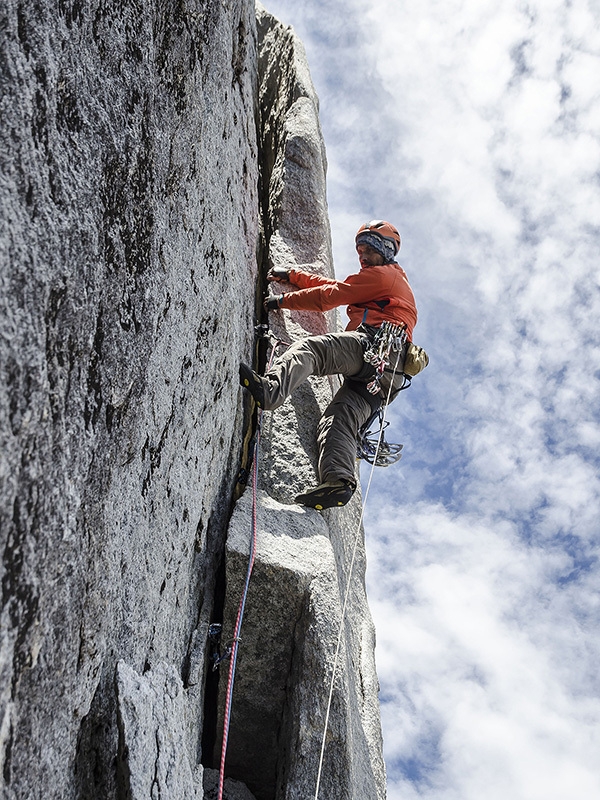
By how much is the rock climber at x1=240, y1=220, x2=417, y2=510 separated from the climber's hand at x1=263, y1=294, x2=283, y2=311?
10mm

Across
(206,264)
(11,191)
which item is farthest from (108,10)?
(206,264)

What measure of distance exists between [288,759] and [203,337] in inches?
112

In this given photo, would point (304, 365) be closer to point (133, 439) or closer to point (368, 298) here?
point (368, 298)

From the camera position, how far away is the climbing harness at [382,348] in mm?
6227

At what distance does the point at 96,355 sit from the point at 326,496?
11.2ft

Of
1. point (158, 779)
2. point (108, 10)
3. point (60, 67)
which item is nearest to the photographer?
point (60, 67)

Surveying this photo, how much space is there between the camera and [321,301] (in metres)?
6.69

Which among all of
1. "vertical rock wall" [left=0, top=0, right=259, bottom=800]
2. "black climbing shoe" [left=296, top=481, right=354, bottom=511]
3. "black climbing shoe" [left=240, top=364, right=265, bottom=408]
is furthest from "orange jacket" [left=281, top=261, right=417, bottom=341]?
"vertical rock wall" [left=0, top=0, right=259, bottom=800]

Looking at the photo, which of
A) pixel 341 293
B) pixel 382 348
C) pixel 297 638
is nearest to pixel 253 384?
pixel 382 348

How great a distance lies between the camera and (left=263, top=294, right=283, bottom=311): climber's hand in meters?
6.83

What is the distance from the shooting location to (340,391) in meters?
6.48

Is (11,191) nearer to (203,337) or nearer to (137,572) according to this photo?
(137,572)

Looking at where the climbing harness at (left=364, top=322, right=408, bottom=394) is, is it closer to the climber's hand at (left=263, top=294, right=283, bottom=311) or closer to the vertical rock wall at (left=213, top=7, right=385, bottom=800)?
the vertical rock wall at (left=213, top=7, right=385, bottom=800)

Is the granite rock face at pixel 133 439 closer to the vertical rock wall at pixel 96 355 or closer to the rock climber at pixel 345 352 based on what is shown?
the vertical rock wall at pixel 96 355
